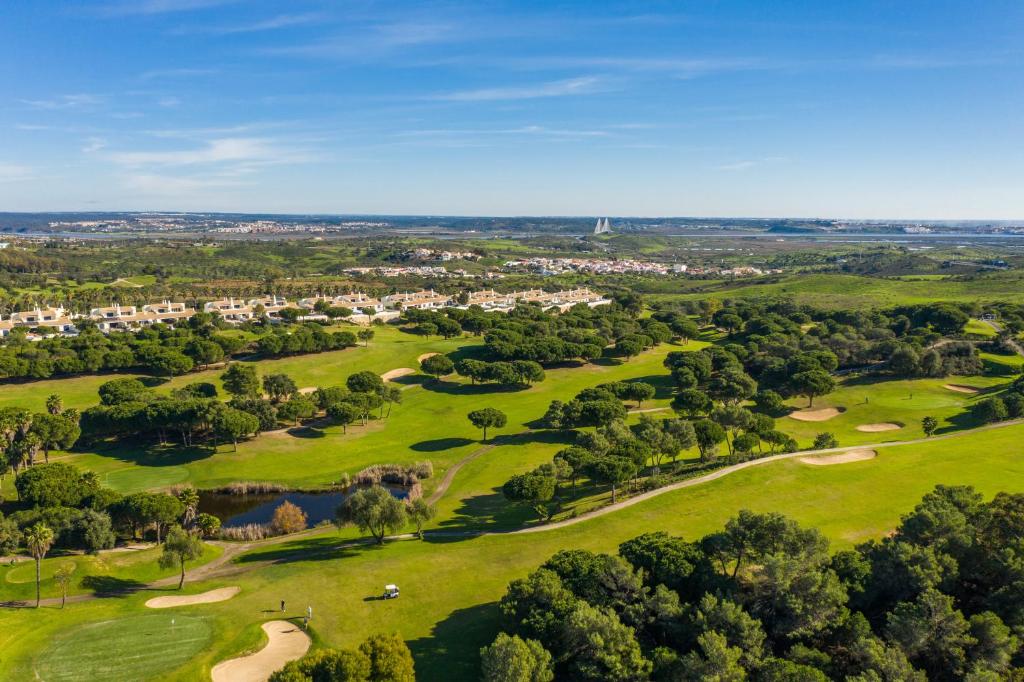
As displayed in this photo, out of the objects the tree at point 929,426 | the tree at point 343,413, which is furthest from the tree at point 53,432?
the tree at point 929,426

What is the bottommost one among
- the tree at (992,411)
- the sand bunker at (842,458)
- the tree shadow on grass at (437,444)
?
the tree shadow on grass at (437,444)

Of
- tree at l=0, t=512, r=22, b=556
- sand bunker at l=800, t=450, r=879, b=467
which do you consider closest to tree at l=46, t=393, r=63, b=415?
tree at l=0, t=512, r=22, b=556

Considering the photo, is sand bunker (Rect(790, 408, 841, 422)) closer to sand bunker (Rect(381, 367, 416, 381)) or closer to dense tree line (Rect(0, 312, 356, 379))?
sand bunker (Rect(381, 367, 416, 381))

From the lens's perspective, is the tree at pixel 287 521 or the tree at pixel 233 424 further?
the tree at pixel 233 424

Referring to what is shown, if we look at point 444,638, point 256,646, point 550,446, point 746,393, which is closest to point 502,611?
point 444,638

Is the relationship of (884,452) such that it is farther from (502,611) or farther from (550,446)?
(502,611)

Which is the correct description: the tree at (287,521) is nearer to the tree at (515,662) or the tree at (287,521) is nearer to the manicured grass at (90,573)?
the manicured grass at (90,573)

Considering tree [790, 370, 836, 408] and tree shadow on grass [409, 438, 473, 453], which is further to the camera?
tree [790, 370, 836, 408]
